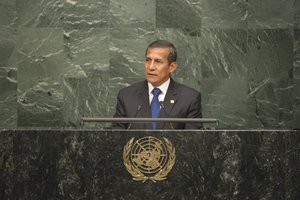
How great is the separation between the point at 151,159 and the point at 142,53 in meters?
2.99

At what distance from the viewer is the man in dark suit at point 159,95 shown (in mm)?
4578

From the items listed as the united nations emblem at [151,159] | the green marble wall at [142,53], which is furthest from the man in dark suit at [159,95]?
the green marble wall at [142,53]

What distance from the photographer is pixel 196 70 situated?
6398 mm

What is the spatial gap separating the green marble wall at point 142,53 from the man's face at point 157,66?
5.17 feet

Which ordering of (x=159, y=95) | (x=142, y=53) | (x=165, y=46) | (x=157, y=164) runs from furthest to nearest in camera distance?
1. (x=142, y=53)
2. (x=165, y=46)
3. (x=159, y=95)
4. (x=157, y=164)

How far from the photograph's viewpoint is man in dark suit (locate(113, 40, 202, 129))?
15.0 feet

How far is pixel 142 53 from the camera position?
21.0 feet

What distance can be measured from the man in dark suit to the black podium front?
98 cm

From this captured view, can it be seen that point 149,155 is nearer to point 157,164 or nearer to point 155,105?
point 157,164

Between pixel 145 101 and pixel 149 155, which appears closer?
pixel 149 155

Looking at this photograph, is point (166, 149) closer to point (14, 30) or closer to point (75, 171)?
point (75, 171)

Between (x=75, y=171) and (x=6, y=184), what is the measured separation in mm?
398

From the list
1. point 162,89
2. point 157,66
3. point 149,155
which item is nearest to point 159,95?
point 162,89

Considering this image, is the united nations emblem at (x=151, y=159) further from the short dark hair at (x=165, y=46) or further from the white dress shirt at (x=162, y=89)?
the short dark hair at (x=165, y=46)
